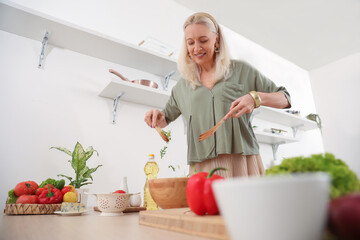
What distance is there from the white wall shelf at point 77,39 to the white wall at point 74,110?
6 cm

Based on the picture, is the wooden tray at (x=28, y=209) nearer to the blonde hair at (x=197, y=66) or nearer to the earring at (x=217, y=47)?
the blonde hair at (x=197, y=66)

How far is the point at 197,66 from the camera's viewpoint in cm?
131

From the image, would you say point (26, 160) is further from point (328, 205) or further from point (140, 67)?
point (328, 205)

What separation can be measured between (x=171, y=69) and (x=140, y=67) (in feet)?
0.86

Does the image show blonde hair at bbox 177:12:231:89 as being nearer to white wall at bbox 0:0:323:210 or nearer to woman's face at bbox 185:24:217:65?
woman's face at bbox 185:24:217:65

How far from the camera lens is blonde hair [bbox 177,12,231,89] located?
1190 mm

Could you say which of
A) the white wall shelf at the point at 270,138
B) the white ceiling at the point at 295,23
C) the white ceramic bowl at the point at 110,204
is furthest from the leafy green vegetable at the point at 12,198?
the white ceiling at the point at 295,23

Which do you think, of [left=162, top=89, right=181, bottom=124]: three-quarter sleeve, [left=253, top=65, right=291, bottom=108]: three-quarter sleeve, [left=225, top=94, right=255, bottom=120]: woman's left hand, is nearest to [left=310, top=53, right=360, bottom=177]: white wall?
[left=253, top=65, right=291, bottom=108]: three-quarter sleeve

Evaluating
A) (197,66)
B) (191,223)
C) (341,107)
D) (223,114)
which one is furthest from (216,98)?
(341,107)

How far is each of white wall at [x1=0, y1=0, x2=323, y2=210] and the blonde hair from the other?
750mm

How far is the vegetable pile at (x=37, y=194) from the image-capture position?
1.00 m

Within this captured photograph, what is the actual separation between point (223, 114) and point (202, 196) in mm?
722

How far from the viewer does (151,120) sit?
124 centimetres

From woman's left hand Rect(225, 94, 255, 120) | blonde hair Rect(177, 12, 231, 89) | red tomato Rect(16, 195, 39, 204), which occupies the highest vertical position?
blonde hair Rect(177, 12, 231, 89)
